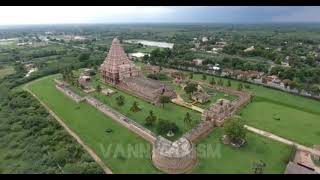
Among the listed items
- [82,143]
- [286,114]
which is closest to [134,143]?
[82,143]

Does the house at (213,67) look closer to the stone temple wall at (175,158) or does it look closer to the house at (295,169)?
the stone temple wall at (175,158)

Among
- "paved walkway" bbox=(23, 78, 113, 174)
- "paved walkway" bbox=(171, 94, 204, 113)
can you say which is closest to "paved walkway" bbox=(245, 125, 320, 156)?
"paved walkway" bbox=(171, 94, 204, 113)

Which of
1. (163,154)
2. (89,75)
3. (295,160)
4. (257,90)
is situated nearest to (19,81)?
(89,75)

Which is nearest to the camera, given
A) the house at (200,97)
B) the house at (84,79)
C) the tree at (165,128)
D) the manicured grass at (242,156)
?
the manicured grass at (242,156)

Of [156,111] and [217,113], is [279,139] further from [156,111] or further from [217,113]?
[156,111]

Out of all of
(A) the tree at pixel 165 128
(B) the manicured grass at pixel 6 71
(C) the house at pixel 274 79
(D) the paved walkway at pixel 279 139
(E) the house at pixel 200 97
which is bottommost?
(D) the paved walkway at pixel 279 139

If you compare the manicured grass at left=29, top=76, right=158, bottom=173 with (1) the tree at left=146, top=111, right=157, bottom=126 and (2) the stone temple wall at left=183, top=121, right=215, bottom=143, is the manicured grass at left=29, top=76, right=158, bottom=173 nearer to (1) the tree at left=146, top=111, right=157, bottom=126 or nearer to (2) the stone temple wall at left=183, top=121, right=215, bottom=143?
(1) the tree at left=146, top=111, right=157, bottom=126

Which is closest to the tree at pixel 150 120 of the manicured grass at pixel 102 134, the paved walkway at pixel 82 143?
the manicured grass at pixel 102 134
